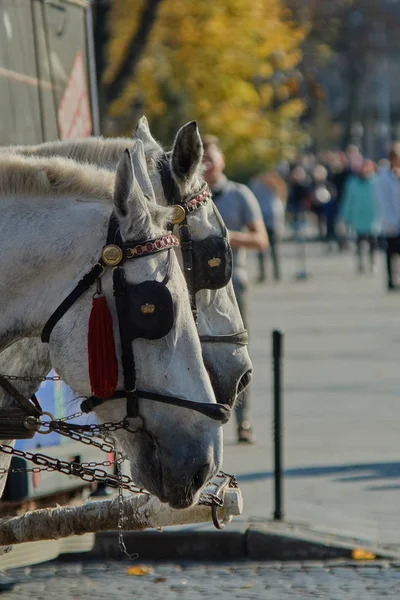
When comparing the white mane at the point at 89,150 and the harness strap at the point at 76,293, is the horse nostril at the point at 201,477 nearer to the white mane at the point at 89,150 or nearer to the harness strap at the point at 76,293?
the harness strap at the point at 76,293

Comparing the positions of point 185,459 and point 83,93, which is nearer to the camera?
point 185,459

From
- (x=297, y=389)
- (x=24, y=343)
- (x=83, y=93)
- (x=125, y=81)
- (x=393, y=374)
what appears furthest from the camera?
(x=125, y=81)

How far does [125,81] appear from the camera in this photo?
68.2 ft

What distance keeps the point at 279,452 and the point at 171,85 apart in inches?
735

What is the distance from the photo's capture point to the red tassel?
4.00m

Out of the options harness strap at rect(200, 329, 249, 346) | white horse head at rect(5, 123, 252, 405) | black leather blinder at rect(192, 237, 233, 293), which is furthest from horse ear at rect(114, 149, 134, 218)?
harness strap at rect(200, 329, 249, 346)

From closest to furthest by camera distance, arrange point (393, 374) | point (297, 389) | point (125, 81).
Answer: point (297, 389) → point (393, 374) → point (125, 81)

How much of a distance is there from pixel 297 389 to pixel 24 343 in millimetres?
9645

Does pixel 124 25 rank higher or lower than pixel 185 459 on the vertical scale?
higher

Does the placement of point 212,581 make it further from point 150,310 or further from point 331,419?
point 331,419

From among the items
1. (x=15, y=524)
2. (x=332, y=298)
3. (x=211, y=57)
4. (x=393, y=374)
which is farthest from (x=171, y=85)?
(x=15, y=524)

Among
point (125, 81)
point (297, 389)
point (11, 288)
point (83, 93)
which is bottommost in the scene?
point (297, 389)

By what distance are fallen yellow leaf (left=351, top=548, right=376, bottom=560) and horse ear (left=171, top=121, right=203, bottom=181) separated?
290cm

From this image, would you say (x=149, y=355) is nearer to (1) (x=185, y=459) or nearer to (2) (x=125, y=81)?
(1) (x=185, y=459)
